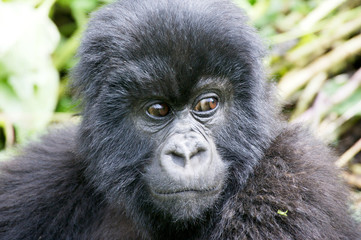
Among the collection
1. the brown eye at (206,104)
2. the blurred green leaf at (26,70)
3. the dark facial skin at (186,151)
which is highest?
the brown eye at (206,104)

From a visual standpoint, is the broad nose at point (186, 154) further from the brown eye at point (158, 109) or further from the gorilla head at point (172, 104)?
the brown eye at point (158, 109)

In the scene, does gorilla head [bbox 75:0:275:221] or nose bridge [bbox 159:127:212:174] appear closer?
nose bridge [bbox 159:127:212:174]

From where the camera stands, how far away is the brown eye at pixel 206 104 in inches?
156

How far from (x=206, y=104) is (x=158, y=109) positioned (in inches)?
13.5

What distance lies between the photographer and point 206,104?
3.97 m

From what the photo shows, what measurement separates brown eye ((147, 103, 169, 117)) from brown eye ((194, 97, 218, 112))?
0.22m

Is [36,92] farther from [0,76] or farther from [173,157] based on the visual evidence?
[173,157]

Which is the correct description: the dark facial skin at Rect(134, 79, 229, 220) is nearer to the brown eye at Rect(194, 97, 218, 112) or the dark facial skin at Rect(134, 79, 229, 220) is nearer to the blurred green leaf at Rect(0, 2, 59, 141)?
the brown eye at Rect(194, 97, 218, 112)

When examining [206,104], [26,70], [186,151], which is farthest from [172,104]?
[26,70]

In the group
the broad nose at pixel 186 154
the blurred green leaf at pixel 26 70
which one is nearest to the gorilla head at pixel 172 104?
the broad nose at pixel 186 154

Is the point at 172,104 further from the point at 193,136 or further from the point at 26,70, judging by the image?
the point at 26,70

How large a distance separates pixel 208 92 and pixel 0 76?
305 cm

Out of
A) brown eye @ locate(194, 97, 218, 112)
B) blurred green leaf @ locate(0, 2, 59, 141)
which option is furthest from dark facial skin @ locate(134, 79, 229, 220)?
blurred green leaf @ locate(0, 2, 59, 141)

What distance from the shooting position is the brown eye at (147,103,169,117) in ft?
13.0
